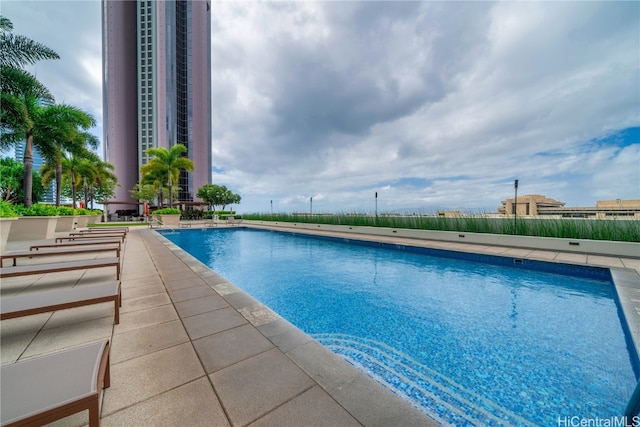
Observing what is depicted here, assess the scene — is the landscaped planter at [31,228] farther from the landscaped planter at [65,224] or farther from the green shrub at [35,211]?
the landscaped planter at [65,224]

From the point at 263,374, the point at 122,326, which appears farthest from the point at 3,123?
the point at 263,374

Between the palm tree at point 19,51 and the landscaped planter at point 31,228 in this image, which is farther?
the landscaped planter at point 31,228

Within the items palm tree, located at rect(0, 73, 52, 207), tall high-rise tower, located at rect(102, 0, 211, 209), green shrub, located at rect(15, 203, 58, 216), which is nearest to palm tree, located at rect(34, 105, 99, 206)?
palm tree, located at rect(0, 73, 52, 207)

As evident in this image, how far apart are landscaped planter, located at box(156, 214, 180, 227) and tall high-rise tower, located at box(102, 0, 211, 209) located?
25983 millimetres

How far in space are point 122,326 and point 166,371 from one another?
1090 millimetres

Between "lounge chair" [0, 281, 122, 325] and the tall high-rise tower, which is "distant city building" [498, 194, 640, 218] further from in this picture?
the tall high-rise tower

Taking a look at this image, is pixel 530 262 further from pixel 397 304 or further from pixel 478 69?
pixel 478 69

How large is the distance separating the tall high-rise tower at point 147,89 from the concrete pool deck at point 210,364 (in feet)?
138

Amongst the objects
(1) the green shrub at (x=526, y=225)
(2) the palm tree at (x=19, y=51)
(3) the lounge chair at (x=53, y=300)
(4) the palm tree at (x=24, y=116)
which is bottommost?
(3) the lounge chair at (x=53, y=300)

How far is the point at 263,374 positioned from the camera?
5.40ft

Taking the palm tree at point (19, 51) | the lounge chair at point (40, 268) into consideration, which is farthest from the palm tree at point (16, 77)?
the lounge chair at point (40, 268)

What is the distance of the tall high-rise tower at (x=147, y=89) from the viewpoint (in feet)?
122

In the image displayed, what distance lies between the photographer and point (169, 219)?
16000mm

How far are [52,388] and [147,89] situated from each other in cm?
5042
